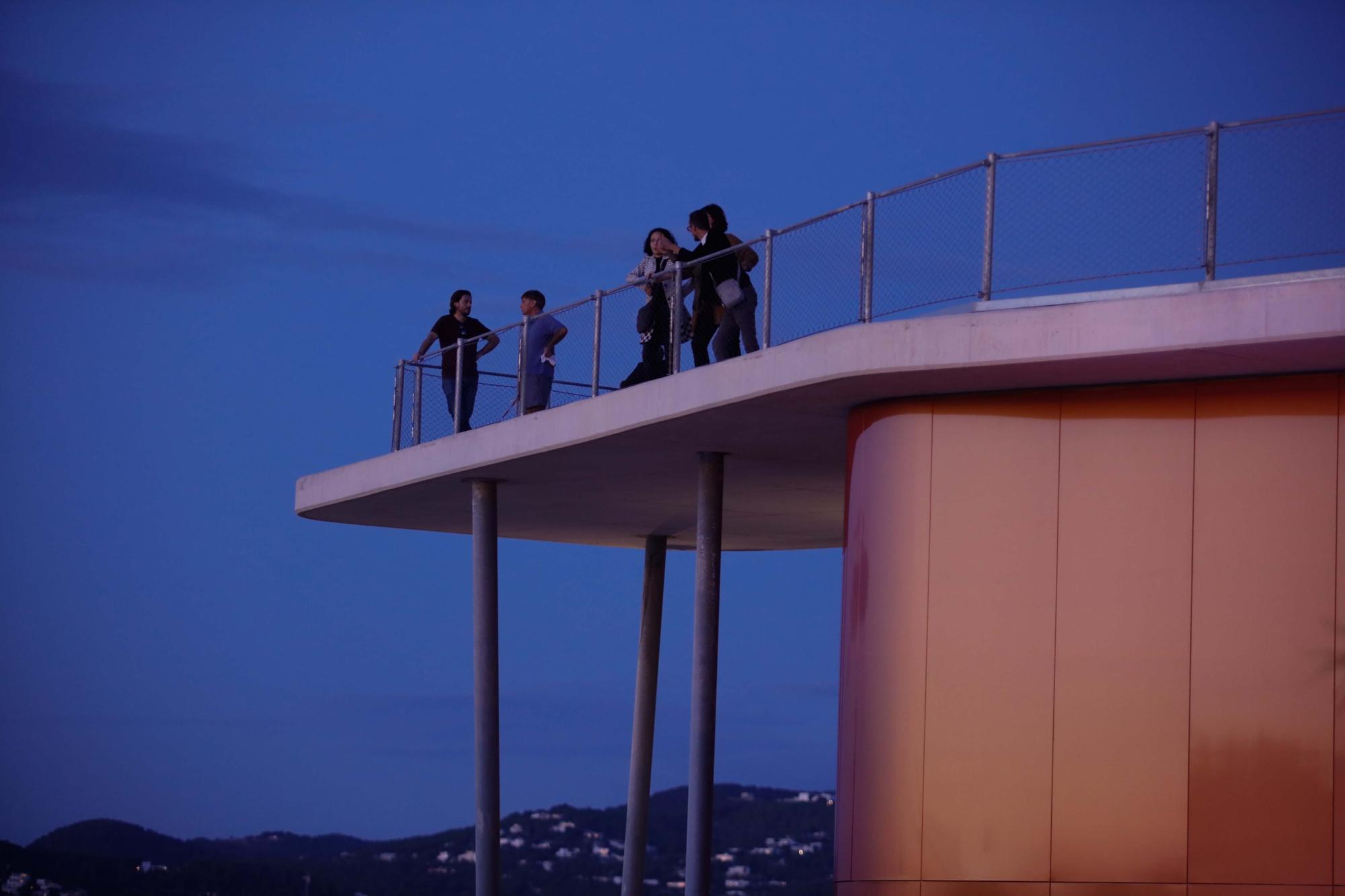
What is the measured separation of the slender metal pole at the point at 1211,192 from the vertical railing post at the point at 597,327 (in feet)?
27.3

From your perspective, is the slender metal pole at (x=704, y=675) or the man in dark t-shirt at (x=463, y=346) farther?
the man in dark t-shirt at (x=463, y=346)

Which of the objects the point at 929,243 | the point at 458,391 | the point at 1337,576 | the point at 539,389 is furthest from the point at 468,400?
the point at 1337,576

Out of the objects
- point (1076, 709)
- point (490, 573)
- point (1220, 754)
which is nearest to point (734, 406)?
point (1076, 709)

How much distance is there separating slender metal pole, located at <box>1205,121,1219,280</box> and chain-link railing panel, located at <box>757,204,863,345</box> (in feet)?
11.0

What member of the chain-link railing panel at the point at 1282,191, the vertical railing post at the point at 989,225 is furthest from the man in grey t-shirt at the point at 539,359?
the chain-link railing panel at the point at 1282,191

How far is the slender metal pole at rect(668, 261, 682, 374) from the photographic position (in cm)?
2139

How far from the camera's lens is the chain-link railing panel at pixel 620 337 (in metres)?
22.5

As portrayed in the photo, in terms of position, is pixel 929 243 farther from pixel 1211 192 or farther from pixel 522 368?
pixel 522 368

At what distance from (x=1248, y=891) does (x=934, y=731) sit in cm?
304

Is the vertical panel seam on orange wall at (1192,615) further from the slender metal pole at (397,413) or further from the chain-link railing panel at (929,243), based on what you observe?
the slender metal pole at (397,413)

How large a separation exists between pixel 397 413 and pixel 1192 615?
13340mm

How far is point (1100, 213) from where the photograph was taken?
17.2m

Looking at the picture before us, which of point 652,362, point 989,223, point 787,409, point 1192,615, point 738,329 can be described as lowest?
point 1192,615

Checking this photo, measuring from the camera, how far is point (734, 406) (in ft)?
65.7
